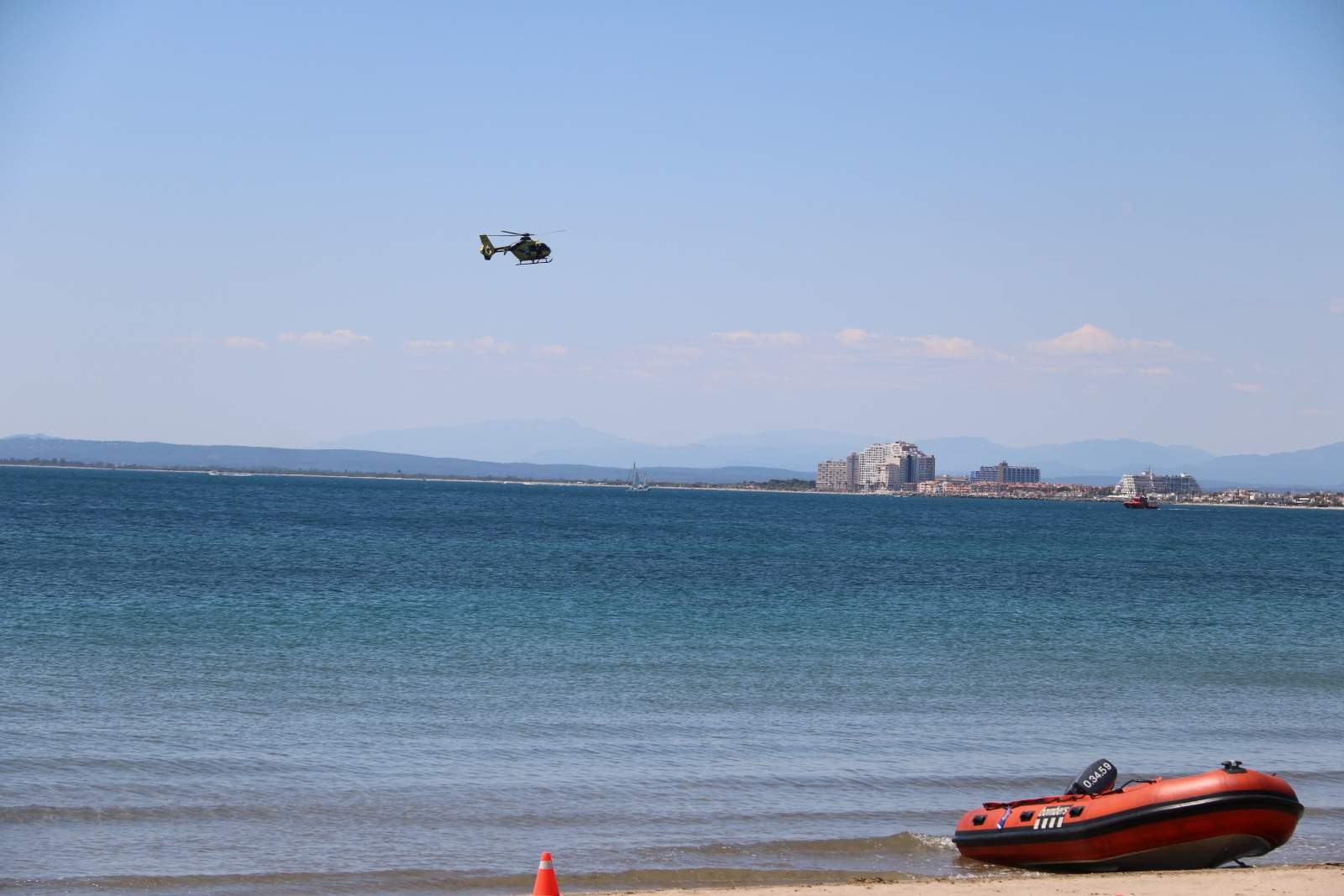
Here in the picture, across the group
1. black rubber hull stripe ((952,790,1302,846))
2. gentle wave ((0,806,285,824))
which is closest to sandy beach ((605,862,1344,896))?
black rubber hull stripe ((952,790,1302,846))

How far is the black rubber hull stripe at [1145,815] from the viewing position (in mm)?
11688

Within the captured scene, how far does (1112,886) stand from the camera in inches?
435

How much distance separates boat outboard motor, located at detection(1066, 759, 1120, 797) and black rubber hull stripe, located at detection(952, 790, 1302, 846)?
542mm

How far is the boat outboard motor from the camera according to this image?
12.6 metres

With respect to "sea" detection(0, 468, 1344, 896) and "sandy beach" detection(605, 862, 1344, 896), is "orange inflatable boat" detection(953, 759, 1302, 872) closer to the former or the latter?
"sandy beach" detection(605, 862, 1344, 896)

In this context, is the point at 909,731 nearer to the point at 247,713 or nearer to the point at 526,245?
the point at 247,713

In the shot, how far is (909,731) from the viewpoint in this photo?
60.9 ft

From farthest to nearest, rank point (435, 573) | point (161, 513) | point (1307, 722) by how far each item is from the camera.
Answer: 1. point (161, 513)
2. point (435, 573)
3. point (1307, 722)

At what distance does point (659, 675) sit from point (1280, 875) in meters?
13.0

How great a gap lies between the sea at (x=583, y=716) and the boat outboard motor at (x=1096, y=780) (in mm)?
1258

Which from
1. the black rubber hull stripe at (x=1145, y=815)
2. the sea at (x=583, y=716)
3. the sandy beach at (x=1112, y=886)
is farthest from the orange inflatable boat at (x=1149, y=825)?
the sea at (x=583, y=716)

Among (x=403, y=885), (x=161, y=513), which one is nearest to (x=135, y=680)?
(x=403, y=885)

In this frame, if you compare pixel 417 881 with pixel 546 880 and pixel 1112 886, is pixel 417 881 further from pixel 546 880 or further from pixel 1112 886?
pixel 1112 886

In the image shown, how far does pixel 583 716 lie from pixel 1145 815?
9.12 m
